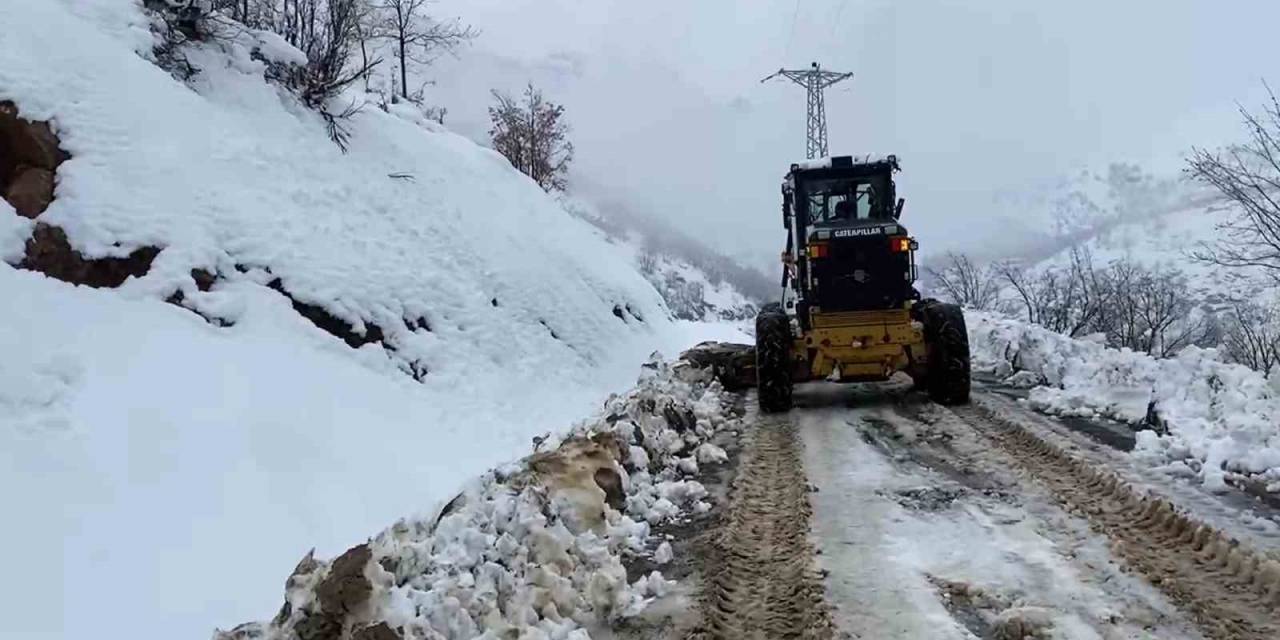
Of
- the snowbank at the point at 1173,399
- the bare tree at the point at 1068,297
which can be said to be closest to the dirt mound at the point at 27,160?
the snowbank at the point at 1173,399

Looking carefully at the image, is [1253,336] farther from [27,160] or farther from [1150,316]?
[27,160]

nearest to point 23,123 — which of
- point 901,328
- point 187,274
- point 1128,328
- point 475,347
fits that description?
point 187,274

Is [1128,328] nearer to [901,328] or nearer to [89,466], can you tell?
[901,328]

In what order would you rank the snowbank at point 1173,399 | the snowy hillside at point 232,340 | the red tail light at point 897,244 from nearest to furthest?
1. the snowy hillside at point 232,340
2. the snowbank at point 1173,399
3. the red tail light at point 897,244

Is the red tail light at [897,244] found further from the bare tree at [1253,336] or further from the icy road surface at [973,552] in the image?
the bare tree at [1253,336]

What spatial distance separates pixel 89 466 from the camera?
5449 millimetres

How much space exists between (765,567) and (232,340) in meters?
5.30

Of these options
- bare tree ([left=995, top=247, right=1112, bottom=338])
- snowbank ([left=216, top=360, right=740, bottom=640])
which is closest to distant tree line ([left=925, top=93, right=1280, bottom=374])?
bare tree ([left=995, top=247, right=1112, bottom=338])

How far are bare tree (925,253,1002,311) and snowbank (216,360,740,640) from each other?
30198mm

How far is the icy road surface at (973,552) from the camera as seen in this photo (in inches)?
155

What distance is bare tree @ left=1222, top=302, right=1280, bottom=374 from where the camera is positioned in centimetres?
2236

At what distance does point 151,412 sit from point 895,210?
8.56 meters

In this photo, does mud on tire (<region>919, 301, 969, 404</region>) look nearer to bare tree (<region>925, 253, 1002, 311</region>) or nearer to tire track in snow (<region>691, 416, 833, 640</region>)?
tire track in snow (<region>691, 416, 833, 640</region>)

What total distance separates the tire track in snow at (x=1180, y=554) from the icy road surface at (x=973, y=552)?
1 centimetres
